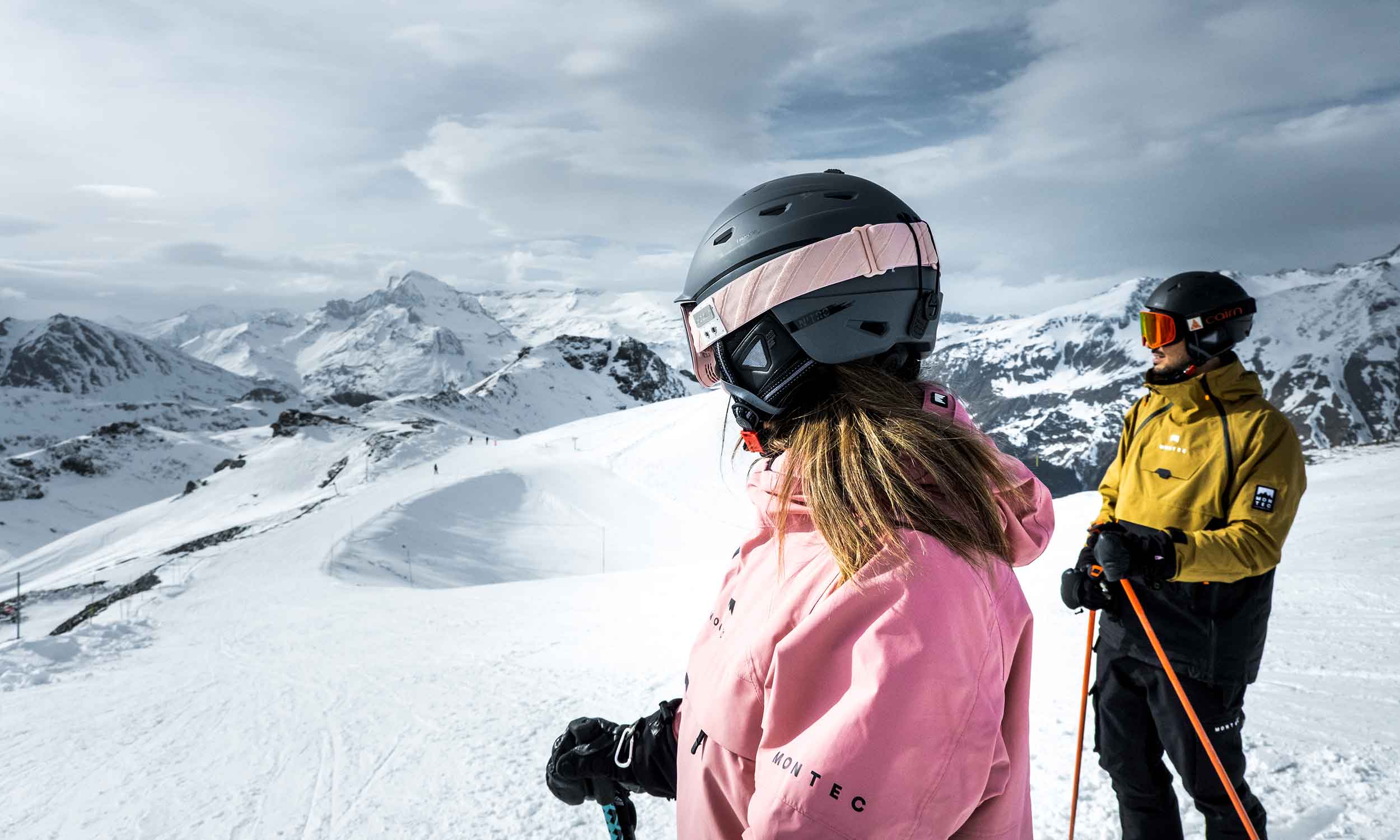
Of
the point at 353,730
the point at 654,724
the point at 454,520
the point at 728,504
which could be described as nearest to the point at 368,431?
the point at 454,520

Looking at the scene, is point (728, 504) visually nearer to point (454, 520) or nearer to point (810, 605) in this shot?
point (454, 520)

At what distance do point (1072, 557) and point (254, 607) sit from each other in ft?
62.9

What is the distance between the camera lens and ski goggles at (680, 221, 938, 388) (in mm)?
2100

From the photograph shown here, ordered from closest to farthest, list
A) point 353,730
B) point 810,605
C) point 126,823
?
point 810,605, point 126,823, point 353,730

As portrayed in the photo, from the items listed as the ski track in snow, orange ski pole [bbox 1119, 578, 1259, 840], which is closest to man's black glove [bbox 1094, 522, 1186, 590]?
orange ski pole [bbox 1119, 578, 1259, 840]

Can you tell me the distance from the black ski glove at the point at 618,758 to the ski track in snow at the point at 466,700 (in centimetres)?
211

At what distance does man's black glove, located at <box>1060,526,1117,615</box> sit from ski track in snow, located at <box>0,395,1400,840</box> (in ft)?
4.82

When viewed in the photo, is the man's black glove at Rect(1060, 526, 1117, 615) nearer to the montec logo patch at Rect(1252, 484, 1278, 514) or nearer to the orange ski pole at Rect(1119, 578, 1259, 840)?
the orange ski pole at Rect(1119, 578, 1259, 840)

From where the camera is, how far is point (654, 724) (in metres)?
2.66

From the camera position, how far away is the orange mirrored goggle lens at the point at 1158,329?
373 cm

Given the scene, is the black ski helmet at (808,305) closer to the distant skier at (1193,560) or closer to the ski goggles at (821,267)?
the ski goggles at (821,267)

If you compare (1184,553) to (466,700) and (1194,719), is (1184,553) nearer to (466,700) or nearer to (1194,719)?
(1194,719)

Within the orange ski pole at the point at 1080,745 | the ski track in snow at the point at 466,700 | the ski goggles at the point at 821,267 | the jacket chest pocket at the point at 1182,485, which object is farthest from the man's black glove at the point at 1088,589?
the ski goggles at the point at 821,267

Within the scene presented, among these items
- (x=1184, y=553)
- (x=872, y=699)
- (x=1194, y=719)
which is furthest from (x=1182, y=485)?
(x=872, y=699)
